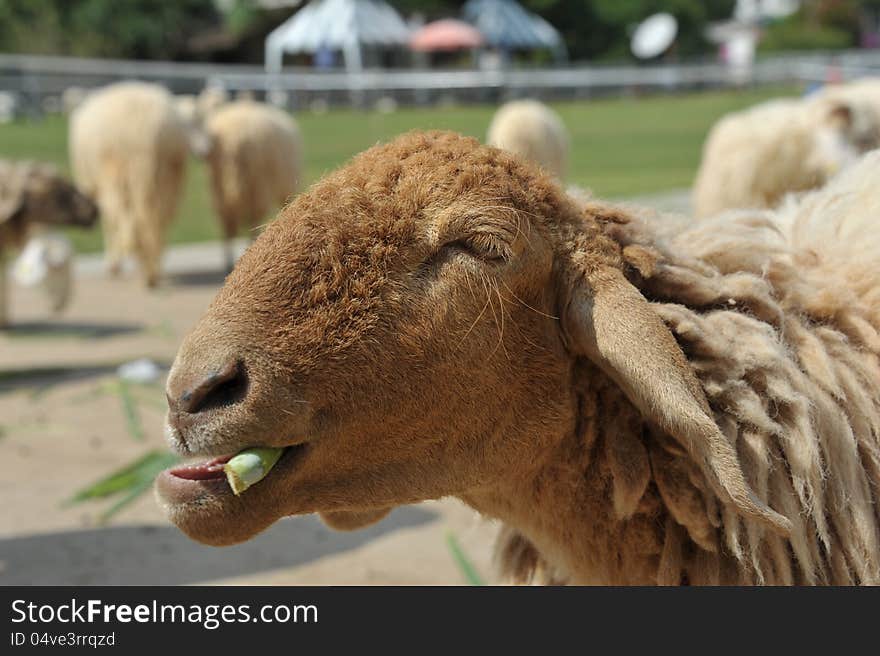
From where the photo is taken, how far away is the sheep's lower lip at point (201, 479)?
227 cm

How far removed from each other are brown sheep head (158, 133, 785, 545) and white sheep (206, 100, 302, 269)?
10238mm

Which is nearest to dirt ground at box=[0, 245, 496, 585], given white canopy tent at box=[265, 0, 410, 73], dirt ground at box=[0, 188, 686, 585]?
dirt ground at box=[0, 188, 686, 585]

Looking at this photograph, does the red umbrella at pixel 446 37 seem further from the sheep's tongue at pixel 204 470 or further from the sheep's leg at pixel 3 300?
the sheep's tongue at pixel 204 470

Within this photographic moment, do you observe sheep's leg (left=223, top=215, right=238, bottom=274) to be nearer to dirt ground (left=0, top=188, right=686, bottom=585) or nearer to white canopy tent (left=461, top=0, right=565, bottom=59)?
dirt ground (left=0, top=188, right=686, bottom=585)

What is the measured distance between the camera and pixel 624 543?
264 centimetres

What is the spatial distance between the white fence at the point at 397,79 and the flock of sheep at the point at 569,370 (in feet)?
98.4

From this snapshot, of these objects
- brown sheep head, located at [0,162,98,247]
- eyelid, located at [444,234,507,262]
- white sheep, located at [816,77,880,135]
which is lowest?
brown sheep head, located at [0,162,98,247]

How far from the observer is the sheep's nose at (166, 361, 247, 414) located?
217 cm

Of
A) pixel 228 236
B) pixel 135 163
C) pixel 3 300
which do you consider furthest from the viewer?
pixel 228 236

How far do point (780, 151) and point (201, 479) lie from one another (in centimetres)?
861

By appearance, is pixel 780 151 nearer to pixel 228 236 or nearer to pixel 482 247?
pixel 228 236

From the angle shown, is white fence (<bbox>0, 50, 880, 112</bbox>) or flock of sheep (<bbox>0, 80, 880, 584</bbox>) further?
white fence (<bbox>0, 50, 880, 112</bbox>)

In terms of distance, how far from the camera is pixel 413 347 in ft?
7.75

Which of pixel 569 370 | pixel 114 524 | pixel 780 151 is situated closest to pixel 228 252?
pixel 780 151
